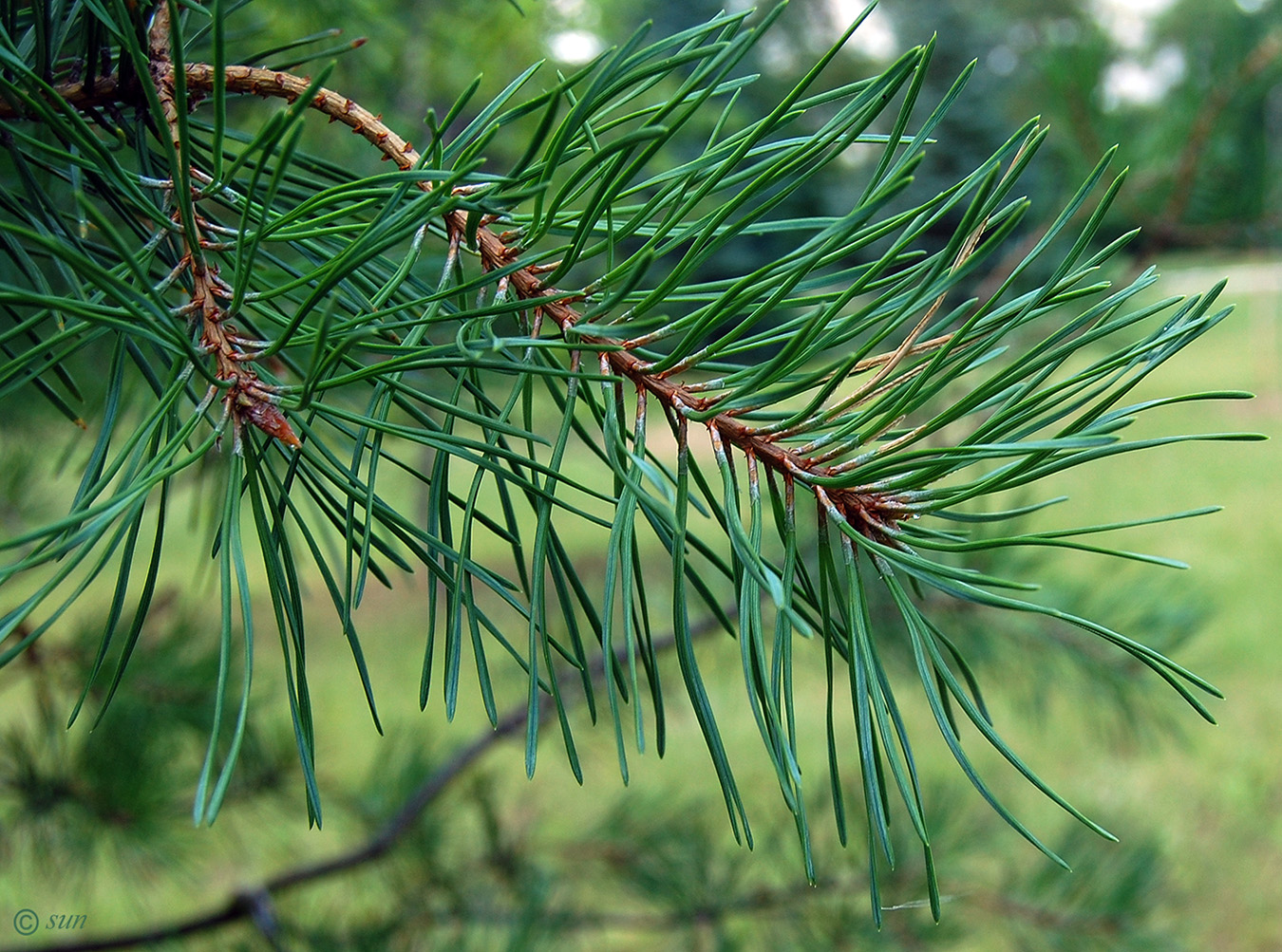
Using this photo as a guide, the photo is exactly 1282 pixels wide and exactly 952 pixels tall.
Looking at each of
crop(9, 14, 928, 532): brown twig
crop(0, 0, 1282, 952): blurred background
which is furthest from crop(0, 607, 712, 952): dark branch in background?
crop(9, 14, 928, 532): brown twig

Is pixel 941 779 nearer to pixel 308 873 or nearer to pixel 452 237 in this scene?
pixel 308 873

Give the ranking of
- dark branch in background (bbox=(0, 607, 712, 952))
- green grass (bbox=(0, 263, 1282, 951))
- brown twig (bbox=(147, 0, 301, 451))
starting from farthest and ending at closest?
1. green grass (bbox=(0, 263, 1282, 951))
2. dark branch in background (bbox=(0, 607, 712, 952))
3. brown twig (bbox=(147, 0, 301, 451))

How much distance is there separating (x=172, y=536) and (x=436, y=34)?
10.0ft

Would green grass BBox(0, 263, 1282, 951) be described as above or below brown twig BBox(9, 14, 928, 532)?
below

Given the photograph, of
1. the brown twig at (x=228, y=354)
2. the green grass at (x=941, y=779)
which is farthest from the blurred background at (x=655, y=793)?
the brown twig at (x=228, y=354)

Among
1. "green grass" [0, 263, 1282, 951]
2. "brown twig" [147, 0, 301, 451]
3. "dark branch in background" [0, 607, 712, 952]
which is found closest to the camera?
"brown twig" [147, 0, 301, 451]

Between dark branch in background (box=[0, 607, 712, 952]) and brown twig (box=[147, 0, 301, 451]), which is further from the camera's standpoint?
dark branch in background (box=[0, 607, 712, 952])

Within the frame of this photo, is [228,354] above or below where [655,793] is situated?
above

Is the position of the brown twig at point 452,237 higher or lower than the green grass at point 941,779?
higher

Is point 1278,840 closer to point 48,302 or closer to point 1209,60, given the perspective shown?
point 1209,60

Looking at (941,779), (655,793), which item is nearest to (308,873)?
(655,793)

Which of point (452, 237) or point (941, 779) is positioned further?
point (941, 779)

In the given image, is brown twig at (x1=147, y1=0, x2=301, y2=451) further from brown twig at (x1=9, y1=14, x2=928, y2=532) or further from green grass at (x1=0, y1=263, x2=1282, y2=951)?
green grass at (x1=0, y1=263, x2=1282, y2=951)

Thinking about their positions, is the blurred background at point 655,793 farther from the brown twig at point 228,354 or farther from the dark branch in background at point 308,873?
the brown twig at point 228,354
